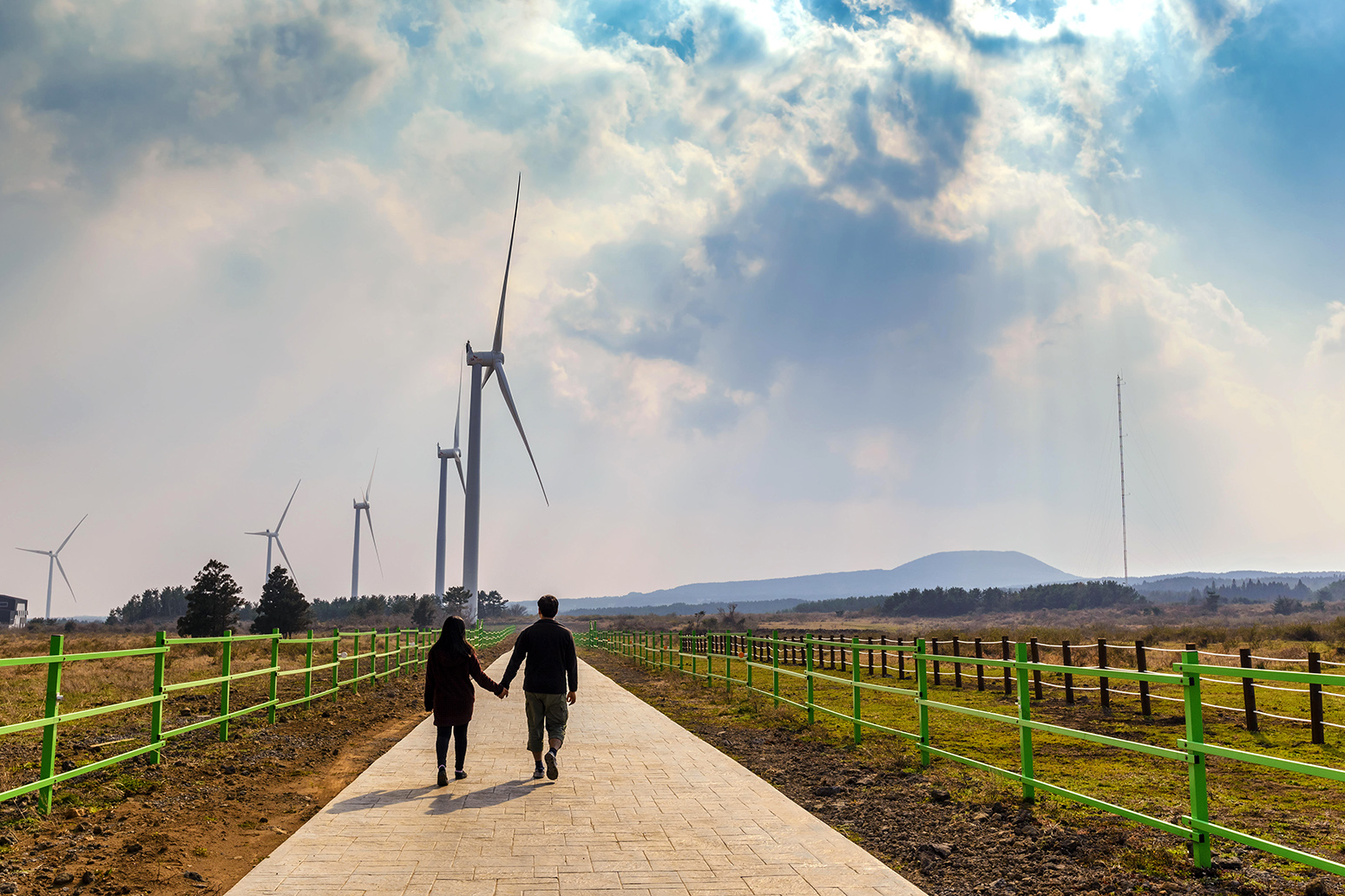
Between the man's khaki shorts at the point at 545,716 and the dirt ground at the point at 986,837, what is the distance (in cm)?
234

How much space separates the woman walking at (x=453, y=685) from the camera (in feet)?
30.3

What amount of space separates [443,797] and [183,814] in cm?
224

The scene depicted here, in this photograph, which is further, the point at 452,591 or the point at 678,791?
the point at 452,591

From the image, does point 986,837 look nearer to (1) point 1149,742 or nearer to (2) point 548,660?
(2) point 548,660

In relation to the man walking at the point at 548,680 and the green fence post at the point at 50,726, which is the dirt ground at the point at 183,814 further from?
the man walking at the point at 548,680

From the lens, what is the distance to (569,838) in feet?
21.9

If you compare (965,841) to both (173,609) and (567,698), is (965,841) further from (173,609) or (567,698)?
(173,609)

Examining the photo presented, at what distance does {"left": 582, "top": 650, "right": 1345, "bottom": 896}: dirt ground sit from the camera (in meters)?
5.90

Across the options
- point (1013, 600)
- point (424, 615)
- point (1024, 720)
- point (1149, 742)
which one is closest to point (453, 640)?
point (1024, 720)

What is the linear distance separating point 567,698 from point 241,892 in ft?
15.8

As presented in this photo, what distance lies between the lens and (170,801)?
8484 mm

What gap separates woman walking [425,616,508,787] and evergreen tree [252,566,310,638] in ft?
238

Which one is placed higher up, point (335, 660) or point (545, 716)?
point (545, 716)

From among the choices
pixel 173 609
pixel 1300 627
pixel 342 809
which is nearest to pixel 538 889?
pixel 342 809
